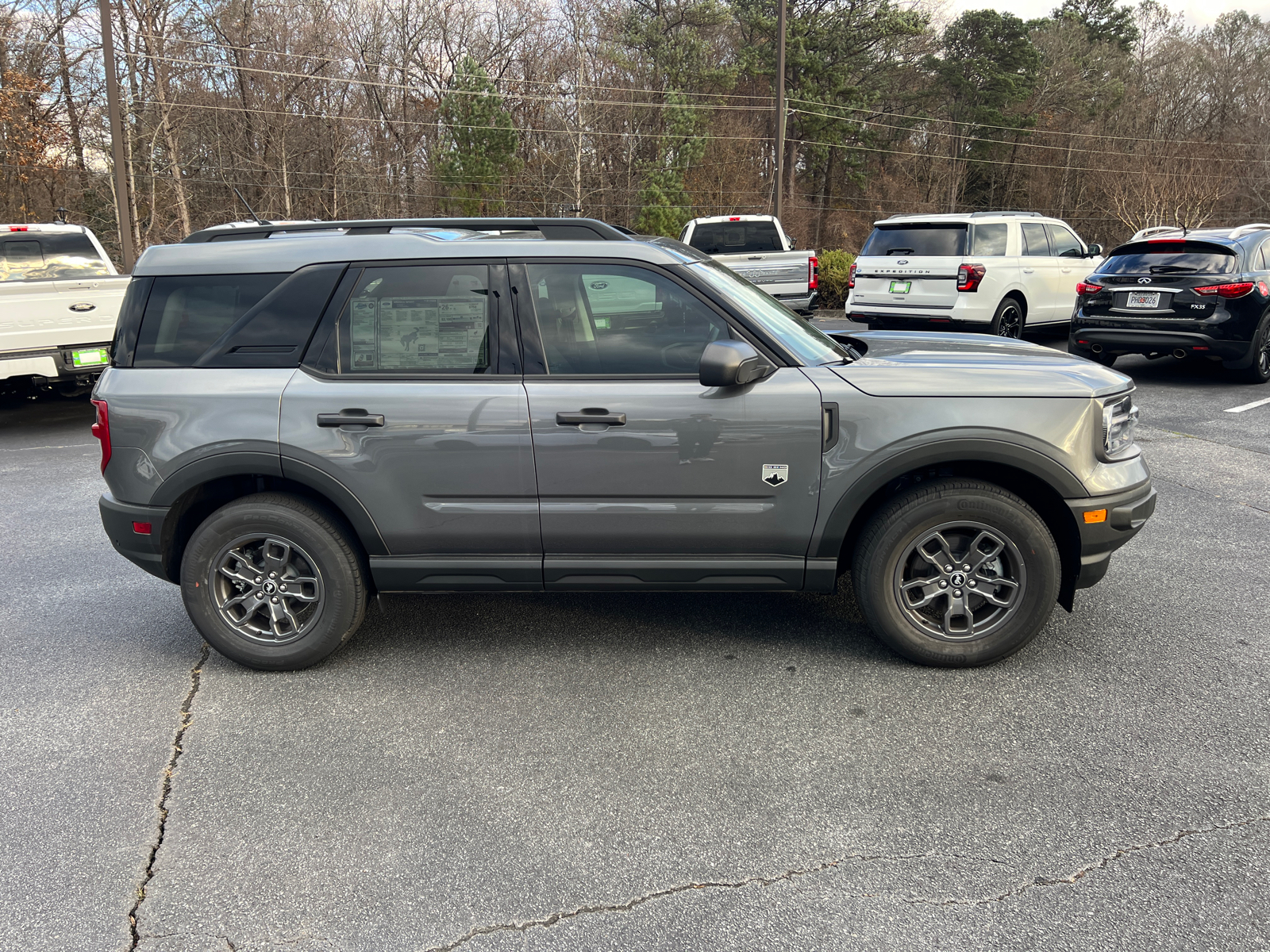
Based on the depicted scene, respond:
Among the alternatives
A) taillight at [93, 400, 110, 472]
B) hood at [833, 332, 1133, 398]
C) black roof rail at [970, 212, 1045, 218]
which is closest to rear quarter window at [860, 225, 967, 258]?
black roof rail at [970, 212, 1045, 218]

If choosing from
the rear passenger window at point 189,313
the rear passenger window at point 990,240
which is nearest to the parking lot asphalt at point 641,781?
the rear passenger window at point 189,313

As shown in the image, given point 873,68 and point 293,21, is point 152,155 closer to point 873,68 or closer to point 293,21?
point 293,21

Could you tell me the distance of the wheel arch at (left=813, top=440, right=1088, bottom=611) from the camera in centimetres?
355

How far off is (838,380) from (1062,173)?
167ft

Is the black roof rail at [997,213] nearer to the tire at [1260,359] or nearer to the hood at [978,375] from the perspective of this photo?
the tire at [1260,359]

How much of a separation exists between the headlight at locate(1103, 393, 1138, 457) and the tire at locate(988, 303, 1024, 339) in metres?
8.66

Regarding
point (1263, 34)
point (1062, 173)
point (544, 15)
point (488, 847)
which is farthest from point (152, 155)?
point (1263, 34)

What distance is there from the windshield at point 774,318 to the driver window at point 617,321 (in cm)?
16

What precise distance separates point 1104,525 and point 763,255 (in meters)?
11.1

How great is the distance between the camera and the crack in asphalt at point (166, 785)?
2486 mm

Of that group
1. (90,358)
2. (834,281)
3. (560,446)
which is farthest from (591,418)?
(834,281)

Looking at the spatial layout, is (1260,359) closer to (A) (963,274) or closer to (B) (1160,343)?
(B) (1160,343)

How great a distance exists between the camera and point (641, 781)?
3055 mm

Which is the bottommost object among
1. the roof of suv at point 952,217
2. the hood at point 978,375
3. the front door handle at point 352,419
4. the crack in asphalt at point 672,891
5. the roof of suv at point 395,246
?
the crack in asphalt at point 672,891
